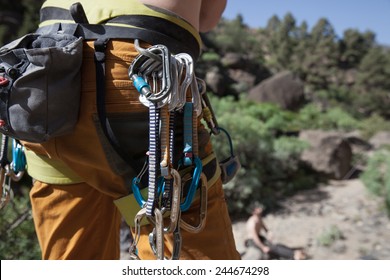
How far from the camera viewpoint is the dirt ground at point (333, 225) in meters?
4.15

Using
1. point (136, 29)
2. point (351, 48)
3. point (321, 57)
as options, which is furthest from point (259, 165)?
point (351, 48)

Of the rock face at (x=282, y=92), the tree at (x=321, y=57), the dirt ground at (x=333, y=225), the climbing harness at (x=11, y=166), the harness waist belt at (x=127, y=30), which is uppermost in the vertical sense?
the tree at (x=321, y=57)

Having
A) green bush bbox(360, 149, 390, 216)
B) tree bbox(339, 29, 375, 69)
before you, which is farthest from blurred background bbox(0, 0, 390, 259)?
tree bbox(339, 29, 375, 69)

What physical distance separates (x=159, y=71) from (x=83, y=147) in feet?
0.86

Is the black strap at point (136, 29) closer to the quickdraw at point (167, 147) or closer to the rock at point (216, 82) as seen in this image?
the quickdraw at point (167, 147)

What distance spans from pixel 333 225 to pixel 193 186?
4.38 m

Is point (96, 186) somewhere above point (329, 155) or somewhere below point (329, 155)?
above

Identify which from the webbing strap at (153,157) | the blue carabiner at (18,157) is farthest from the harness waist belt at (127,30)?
the blue carabiner at (18,157)

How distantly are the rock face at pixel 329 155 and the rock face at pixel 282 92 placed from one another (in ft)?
18.6

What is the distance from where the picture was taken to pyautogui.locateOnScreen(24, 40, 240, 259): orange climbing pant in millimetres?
872

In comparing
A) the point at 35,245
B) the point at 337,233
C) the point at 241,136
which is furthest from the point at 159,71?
the point at 241,136

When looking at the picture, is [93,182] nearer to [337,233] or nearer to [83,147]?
[83,147]

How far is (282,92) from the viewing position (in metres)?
13.5

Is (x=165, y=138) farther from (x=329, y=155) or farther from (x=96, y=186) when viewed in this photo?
(x=329, y=155)
